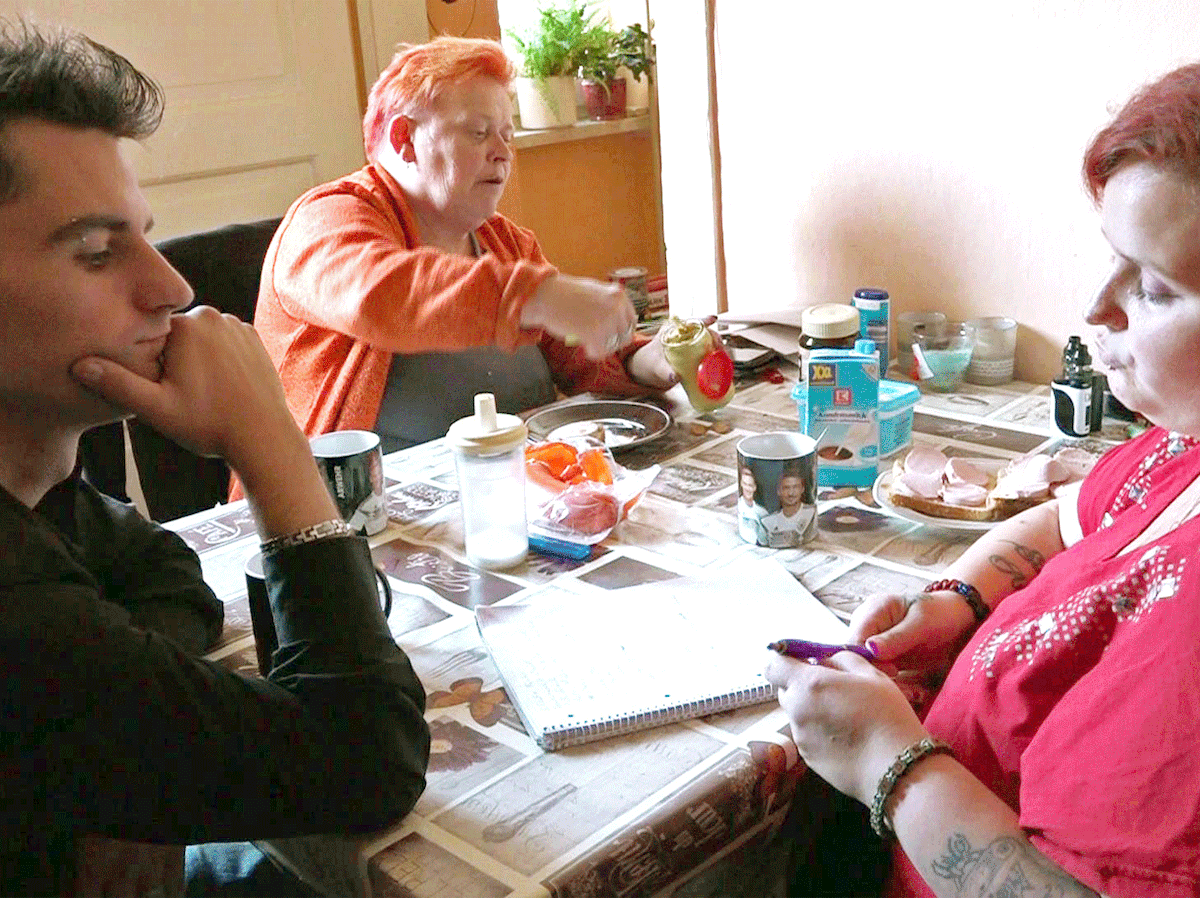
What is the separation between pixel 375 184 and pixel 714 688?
1260 mm

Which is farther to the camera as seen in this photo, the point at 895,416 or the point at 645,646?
the point at 895,416

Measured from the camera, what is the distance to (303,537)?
0.92 meters

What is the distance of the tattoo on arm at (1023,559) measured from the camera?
1.13m

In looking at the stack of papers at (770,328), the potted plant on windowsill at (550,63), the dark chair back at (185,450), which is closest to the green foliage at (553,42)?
the potted plant on windowsill at (550,63)

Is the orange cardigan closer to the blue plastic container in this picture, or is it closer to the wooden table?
the wooden table

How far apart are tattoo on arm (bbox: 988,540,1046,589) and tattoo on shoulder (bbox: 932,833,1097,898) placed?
385mm

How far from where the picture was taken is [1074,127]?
1715mm

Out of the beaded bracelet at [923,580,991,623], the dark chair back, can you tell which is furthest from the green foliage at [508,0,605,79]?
the beaded bracelet at [923,580,991,623]

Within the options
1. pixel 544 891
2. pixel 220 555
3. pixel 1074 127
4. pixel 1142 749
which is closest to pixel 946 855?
pixel 1142 749

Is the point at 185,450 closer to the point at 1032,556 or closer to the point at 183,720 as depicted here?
the point at 183,720

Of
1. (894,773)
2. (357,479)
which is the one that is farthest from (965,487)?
(357,479)

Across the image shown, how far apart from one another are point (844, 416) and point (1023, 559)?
1.08ft

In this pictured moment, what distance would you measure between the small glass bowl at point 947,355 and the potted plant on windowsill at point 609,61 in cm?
197

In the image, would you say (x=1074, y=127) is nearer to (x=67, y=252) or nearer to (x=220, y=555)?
(x=220, y=555)
